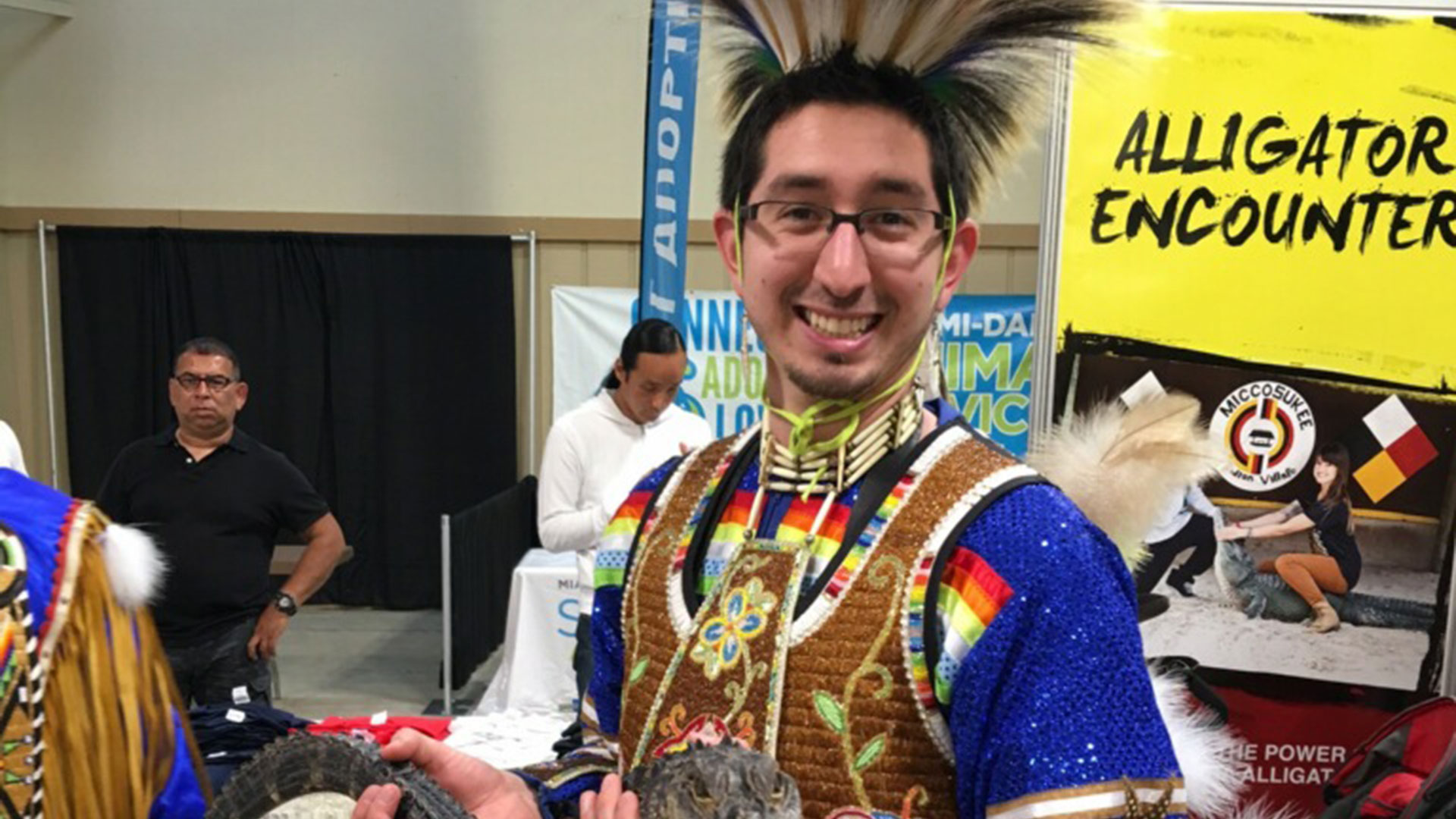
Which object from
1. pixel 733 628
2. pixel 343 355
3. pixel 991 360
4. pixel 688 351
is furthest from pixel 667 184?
pixel 733 628

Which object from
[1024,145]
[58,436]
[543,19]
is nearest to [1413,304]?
[1024,145]

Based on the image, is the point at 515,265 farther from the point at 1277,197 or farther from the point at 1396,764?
the point at 1396,764

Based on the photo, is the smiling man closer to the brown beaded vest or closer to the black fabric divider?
the brown beaded vest

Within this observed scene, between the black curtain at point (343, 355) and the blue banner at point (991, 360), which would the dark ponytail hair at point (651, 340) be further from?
the black curtain at point (343, 355)

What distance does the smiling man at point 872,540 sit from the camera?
3.27ft

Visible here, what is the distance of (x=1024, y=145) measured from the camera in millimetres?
1277

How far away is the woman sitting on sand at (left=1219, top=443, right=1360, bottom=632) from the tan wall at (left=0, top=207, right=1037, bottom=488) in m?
4.27

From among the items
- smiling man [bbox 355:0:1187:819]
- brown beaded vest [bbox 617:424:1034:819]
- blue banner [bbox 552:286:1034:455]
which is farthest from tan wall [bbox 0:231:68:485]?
brown beaded vest [bbox 617:424:1034:819]

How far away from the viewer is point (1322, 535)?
103 inches

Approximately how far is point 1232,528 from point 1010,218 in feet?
14.5

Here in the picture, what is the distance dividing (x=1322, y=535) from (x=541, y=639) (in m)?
2.91

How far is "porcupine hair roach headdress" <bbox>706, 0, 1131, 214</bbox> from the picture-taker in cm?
114

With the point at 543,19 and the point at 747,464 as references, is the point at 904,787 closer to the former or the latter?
the point at 747,464

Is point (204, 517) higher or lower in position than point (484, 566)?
higher
